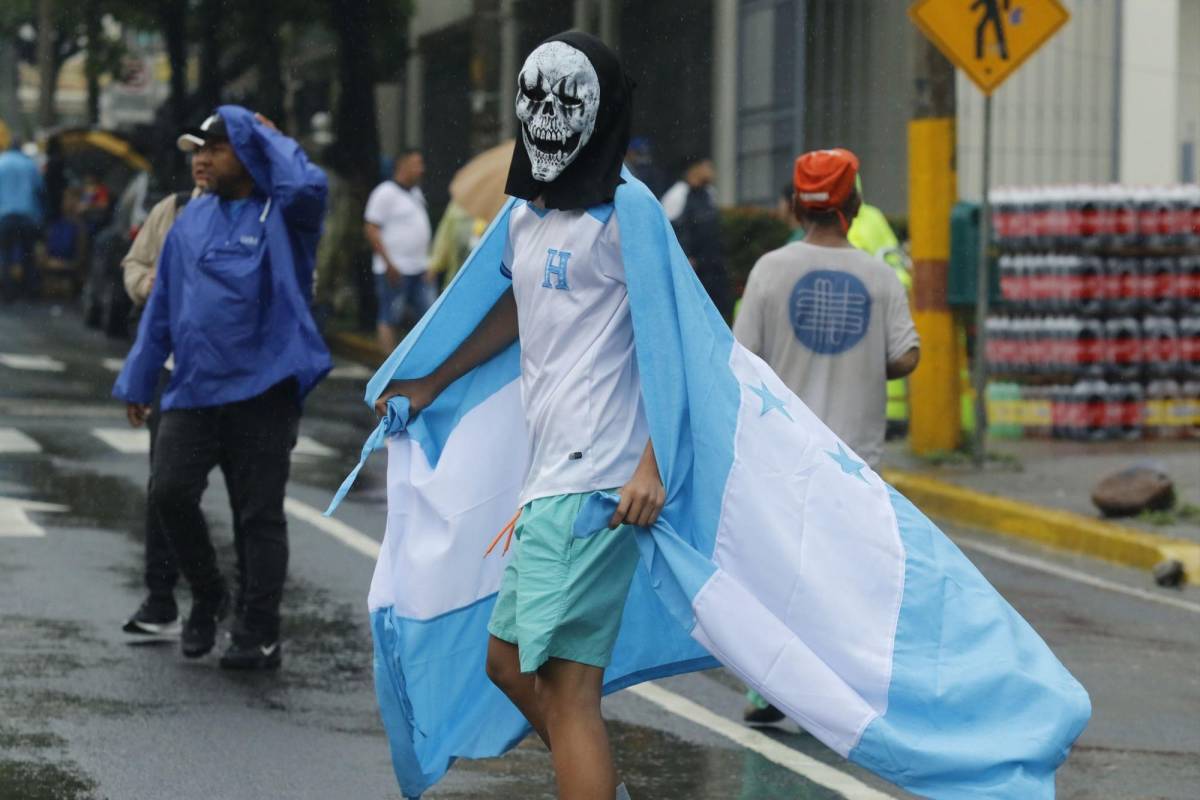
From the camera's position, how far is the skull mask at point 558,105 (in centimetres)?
479

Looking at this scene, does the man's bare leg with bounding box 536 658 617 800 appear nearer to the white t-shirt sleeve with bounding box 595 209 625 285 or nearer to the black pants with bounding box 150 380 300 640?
the white t-shirt sleeve with bounding box 595 209 625 285

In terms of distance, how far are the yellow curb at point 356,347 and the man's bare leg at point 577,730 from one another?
17.0 meters

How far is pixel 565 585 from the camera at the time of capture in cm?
474

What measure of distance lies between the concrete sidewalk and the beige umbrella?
5170mm

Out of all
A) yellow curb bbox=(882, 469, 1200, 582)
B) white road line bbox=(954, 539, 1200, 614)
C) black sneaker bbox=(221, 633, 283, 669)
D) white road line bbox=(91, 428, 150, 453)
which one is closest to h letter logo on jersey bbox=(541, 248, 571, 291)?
black sneaker bbox=(221, 633, 283, 669)

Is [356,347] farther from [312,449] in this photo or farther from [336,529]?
[336,529]

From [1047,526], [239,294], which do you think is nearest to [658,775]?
[239,294]

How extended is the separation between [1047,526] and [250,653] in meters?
5.30

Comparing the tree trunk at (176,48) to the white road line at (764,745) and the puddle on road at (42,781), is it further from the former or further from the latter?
the puddle on road at (42,781)

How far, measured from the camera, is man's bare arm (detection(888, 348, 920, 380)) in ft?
23.4

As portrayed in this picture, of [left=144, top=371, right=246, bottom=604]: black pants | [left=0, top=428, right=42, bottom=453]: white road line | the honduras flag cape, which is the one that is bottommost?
[left=0, top=428, right=42, bottom=453]: white road line

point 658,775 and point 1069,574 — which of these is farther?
point 1069,574

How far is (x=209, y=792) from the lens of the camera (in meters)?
6.09

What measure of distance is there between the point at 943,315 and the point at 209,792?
354 inches
